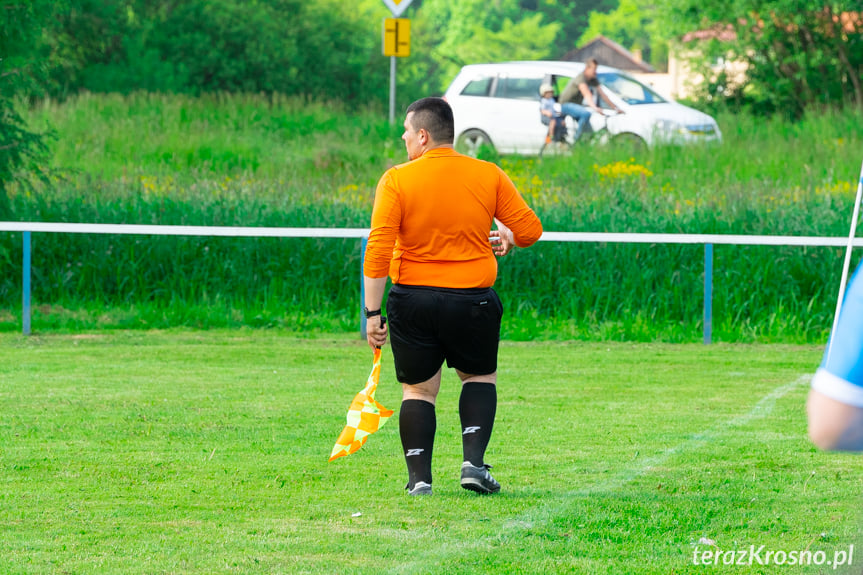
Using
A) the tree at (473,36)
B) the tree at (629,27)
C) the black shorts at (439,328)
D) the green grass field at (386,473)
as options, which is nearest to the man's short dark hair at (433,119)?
the black shorts at (439,328)

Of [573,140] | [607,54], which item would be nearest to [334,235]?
[573,140]

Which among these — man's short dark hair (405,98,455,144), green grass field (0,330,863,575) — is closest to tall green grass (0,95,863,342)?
green grass field (0,330,863,575)

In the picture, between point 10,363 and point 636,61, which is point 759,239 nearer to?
point 10,363

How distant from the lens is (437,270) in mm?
5566

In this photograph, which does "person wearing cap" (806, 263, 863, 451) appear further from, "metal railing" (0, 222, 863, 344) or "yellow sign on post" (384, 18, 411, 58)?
"yellow sign on post" (384, 18, 411, 58)

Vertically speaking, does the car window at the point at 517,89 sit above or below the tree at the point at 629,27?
below

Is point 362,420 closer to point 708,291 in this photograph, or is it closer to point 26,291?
point 708,291

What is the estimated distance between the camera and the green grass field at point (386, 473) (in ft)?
15.8

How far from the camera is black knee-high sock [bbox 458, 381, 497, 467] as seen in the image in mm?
5664

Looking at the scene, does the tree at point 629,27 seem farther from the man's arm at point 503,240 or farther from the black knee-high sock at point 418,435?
the black knee-high sock at point 418,435

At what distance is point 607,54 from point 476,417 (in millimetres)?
94094

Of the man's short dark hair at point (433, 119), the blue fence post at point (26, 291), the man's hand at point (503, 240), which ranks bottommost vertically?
the blue fence post at point (26, 291)

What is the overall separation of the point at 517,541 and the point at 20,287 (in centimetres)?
956

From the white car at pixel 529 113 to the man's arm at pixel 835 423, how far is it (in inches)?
704
